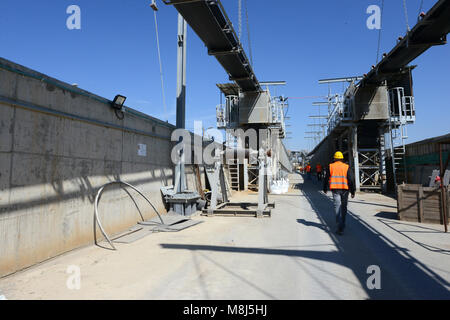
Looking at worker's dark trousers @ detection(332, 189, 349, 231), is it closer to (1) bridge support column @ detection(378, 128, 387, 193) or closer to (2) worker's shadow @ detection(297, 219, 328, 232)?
(2) worker's shadow @ detection(297, 219, 328, 232)

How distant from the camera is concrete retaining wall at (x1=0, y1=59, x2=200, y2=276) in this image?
4023 mm

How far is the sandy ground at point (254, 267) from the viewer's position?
332cm

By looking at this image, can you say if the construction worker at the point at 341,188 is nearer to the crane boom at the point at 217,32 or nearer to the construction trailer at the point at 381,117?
the crane boom at the point at 217,32

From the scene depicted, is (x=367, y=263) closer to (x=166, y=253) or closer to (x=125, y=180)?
(x=166, y=253)

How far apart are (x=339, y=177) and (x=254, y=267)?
3.48m

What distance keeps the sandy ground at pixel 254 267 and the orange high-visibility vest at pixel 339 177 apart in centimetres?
113

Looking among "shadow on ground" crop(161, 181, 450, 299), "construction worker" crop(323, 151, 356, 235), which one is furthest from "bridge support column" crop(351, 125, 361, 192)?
"construction worker" crop(323, 151, 356, 235)

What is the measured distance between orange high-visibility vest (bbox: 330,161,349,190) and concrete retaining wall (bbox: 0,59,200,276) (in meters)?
5.19

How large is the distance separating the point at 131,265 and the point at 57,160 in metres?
2.35

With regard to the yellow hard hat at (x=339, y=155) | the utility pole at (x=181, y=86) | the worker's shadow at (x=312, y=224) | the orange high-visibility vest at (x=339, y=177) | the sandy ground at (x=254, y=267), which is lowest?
the sandy ground at (x=254, y=267)

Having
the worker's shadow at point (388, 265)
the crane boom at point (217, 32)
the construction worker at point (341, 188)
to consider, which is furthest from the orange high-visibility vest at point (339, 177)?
the crane boom at point (217, 32)

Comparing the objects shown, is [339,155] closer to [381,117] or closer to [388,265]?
[388,265]

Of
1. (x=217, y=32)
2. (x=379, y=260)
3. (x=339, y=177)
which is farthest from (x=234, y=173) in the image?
(x=379, y=260)
